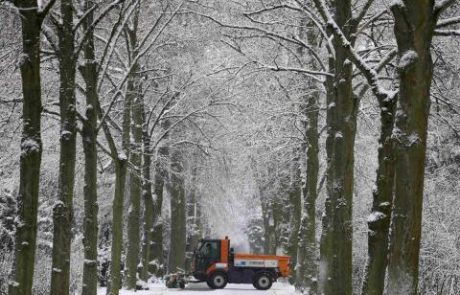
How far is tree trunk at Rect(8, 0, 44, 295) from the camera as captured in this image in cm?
836

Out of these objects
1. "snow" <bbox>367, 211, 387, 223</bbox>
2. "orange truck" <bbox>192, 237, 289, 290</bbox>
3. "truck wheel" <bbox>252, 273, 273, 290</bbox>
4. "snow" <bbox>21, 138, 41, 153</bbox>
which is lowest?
"truck wheel" <bbox>252, 273, 273, 290</bbox>

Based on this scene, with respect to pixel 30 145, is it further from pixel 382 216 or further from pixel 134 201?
pixel 134 201

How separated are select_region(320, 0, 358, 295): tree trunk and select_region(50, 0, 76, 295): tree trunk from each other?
4516 mm

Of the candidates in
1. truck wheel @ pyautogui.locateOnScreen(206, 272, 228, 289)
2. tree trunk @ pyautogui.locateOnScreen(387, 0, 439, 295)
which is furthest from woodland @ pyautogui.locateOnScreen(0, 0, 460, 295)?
truck wheel @ pyautogui.locateOnScreen(206, 272, 228, 289)

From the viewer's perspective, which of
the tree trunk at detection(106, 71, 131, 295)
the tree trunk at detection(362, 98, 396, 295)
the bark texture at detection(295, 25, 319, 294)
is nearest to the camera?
the tree trunk at detection(362, 98, 396, 295)

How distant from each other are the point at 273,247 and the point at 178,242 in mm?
11054

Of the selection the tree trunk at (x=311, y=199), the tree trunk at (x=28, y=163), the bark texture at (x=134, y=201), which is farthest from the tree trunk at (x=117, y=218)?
the tree trunk at (x=28, y=163)

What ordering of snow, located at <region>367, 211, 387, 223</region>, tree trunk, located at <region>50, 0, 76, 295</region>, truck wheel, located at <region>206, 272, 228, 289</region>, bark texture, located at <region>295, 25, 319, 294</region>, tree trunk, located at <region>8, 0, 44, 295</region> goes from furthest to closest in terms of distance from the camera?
truck wheel, located at <region>206, 272, 228, 289</region> < bark texture, located at <region>295, 25, 319, 294</region> < tree trunk, located at <region>50, 0, 76, 295</region> < snow, located at <region>367, 211, 387, 223</region> < tree trunk, located at <region>8, 0, 44, 295</region>

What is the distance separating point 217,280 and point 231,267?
0.81m

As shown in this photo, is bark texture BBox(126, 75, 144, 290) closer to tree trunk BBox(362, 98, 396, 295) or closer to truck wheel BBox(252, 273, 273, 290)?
truck wheel BBox(252, 273, 273, 290)

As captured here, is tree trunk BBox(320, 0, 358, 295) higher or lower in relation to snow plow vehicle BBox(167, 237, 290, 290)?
higher

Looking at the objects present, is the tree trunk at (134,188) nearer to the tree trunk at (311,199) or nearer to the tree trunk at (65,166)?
the tree trunk at (311,199)

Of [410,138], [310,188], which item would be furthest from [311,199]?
[410,138]

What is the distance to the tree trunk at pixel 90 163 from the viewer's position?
12.7 meters
